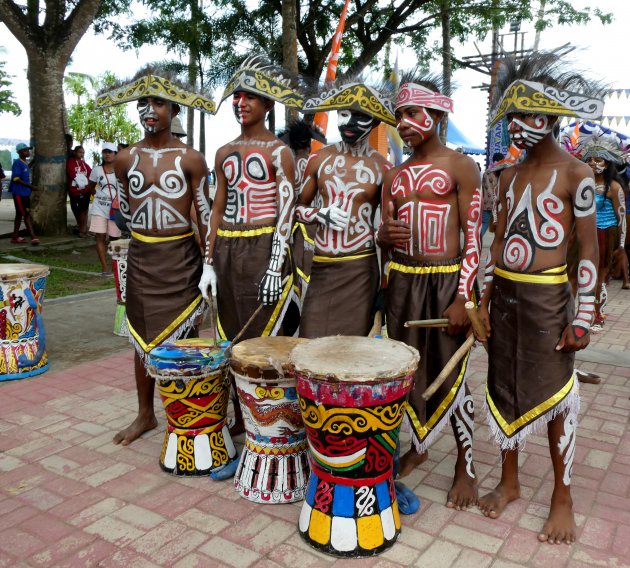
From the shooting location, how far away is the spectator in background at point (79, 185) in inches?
504

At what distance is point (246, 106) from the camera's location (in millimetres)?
3828

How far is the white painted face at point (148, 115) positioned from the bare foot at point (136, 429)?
194 centimetres

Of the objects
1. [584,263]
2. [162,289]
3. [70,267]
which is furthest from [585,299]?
[70,267]

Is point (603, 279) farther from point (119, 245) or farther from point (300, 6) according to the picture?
point (300, 6)

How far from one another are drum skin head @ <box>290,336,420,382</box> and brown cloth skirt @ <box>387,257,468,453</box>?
27 centimetres

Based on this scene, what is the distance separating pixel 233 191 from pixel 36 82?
995 centimetres

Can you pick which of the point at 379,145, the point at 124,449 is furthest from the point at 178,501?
the point at 379,145

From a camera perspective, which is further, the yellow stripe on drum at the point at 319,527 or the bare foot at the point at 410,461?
the bare foot at the point at 410,461

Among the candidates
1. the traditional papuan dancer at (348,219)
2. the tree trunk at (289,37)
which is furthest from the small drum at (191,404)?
the tree trunk at (289,37)

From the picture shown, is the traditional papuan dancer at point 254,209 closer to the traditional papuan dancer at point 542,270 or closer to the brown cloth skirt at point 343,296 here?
the brown cloth skirt at point 343,296

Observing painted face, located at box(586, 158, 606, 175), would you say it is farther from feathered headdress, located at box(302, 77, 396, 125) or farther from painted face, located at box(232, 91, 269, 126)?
painted face, located at box(232, 91, 269, 126)

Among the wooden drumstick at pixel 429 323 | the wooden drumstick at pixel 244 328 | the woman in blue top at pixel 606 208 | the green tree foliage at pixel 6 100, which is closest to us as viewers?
the wooden drumstick at pixel 429 323

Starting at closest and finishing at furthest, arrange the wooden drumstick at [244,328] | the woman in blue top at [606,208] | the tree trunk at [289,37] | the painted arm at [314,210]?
the painted arm at [314,210], the wooden drumstick at [244,328], the woman in blue top at [606,208], the tree trunk at [289,37]

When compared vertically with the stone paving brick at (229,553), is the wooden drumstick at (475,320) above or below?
above
